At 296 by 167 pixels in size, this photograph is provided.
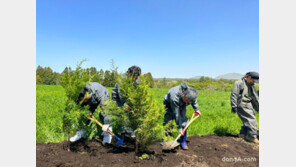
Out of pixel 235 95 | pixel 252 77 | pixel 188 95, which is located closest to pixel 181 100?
pixel 188 95

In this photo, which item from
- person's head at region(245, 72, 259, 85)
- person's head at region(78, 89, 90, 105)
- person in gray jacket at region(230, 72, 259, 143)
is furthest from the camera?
person in gray jacket at region(230, 72, 259, 143)

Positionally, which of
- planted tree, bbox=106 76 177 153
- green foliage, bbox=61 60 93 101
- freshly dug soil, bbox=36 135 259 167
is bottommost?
freshly dug soil, bbox=36 135 259 167

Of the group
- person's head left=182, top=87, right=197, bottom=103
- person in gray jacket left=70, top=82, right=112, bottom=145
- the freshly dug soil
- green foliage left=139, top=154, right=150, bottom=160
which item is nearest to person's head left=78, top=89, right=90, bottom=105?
person in gray jacket left=70, top=82, right=112, bottom=145

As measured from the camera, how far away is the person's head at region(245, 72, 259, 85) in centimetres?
486

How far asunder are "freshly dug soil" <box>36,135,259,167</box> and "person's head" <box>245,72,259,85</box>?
2.06 metres

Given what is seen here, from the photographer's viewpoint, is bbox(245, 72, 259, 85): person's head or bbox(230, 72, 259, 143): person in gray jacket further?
bbox(230, 72, 259, 143): person in gray jacket

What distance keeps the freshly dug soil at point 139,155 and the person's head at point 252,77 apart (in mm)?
2060

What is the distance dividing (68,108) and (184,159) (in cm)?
292

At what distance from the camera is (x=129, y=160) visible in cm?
334

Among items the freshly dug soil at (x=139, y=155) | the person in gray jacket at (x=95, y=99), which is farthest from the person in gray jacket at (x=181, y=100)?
the person in gray jacket at (x=95, y=99)

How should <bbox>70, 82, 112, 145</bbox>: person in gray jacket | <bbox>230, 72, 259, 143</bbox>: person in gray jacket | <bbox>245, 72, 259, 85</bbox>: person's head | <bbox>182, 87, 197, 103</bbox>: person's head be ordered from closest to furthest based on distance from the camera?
<bbox>182, 87, 197, 103</bbox>: person's head, <bbox>70, 82, 112, 145</bbox>: person in gray jacket, <bbox>245, 72, 259, 85</bbox>: person's head, <bbox>230, 72, 259, 143</bbox>: person in gray jacket

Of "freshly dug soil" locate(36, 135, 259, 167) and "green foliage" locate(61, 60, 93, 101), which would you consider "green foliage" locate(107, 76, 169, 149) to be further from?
"green foliage" locate(61, 60, 93, 101)

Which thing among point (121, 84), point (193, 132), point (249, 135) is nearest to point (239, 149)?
point (249, 135)

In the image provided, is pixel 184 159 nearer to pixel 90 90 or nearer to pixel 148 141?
pixel 148 141
